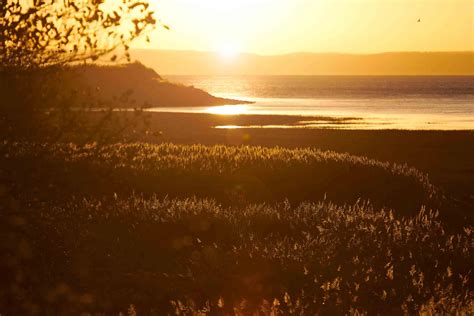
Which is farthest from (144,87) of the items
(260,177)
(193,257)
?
(193,257)

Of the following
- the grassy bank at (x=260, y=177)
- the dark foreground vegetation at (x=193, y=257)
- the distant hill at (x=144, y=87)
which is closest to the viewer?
the dark foreground vegetation at (x=193, y=257)

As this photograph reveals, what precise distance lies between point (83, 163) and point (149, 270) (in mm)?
2063

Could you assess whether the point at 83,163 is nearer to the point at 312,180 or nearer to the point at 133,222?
the point at 133,222

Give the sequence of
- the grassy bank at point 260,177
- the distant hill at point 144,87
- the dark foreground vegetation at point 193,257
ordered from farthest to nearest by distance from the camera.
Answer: the distant hill at point 144,87
the grassy bank at point 260,177
the dark foreground vegetation at point 193,257

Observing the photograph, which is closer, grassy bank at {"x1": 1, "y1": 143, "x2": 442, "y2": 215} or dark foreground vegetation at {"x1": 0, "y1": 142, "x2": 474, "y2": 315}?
dark foreground vegetation at {"x1": 0, "y1": 142, "x2": 474, "y2": 315}

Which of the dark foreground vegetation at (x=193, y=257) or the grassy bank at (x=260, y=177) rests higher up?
the dark foreground vegetation at (x=193, y=257)

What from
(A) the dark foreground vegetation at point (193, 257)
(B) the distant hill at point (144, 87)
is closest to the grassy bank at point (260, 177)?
(A) the dark foreground vegetation at point (193, 257)

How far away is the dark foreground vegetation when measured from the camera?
8906 mm

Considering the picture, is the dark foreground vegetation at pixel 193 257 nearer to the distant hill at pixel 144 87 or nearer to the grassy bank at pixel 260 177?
the grassy bank at pixel 260 177

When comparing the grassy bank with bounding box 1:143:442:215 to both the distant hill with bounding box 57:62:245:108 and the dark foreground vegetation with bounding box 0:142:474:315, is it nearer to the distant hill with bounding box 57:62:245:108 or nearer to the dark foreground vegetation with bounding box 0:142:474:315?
the dark foreground vegetation with bounding box 0:142:474:315

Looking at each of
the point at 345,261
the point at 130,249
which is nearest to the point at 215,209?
the point at 130,249

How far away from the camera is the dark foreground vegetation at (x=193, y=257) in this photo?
8906 millimetres

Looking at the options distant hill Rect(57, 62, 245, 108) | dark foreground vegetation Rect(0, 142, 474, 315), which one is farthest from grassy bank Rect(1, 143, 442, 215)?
distant hill Rect(57, 62, 245, 108)

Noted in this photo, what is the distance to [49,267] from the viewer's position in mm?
10188
